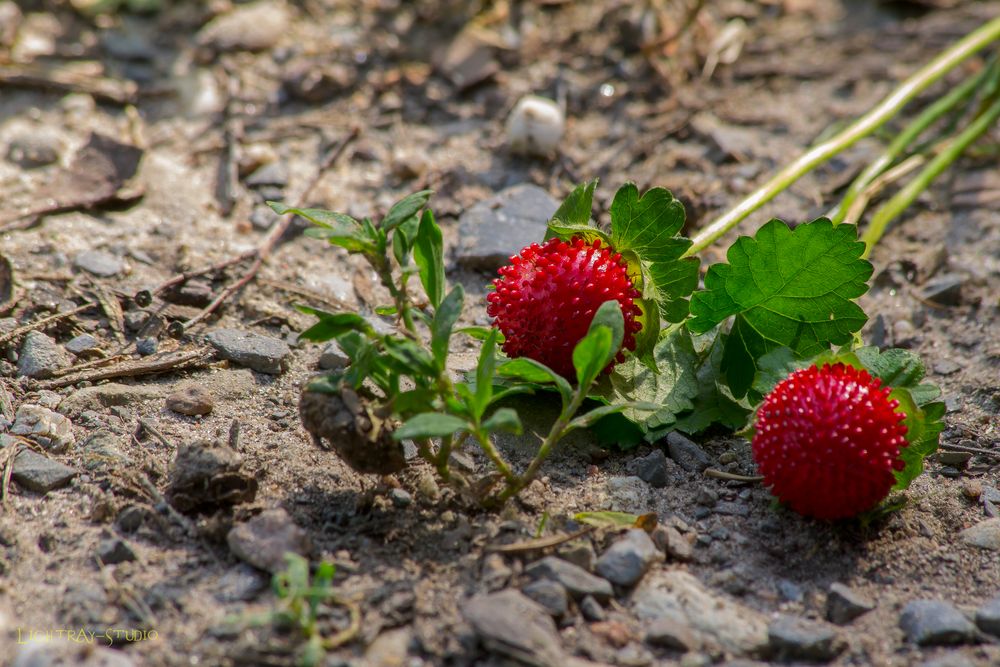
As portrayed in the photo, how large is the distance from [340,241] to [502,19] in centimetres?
296

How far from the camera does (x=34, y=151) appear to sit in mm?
3725

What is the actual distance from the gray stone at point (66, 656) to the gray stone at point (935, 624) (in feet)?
5.14

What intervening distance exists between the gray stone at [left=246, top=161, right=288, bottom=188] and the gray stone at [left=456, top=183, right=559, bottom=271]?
0.77 metres

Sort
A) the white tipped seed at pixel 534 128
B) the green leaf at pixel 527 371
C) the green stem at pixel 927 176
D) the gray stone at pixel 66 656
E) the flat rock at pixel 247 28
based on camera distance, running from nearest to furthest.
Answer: the gray stone at pixel 66 656
the green leaf at pixel 527 371
the green stem at pixel 927 176
the white tipped seed at pixel 534 128
the flat rock at pixel 247 28

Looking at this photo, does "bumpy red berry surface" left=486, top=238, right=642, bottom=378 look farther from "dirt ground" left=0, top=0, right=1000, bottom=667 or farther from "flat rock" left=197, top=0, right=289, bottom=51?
"flat rock" left=197, top=0, right=289, bottom=51

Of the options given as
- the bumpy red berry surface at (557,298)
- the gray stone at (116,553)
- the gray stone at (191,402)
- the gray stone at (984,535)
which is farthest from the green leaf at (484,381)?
the gray stone at (984,535)

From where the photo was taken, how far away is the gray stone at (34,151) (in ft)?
12.2

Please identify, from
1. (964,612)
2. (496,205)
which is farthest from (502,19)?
(964,612)

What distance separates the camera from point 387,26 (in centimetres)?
468

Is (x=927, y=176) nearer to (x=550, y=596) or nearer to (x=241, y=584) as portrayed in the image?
(x=550, y=596)

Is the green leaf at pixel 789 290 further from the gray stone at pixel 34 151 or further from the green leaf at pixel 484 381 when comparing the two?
the gray stone at pixel 34 151

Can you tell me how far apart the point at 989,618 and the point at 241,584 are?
1.57m

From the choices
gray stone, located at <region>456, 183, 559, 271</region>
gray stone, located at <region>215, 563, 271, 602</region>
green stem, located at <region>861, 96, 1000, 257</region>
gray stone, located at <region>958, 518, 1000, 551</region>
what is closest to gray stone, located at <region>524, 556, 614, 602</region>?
gray stone, located at <region>215, 563, 271, 602</region>

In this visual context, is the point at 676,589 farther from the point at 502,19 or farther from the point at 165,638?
the point at 502,19
